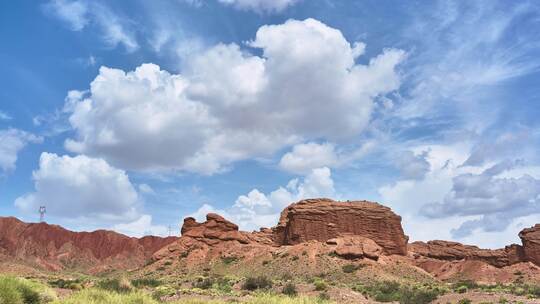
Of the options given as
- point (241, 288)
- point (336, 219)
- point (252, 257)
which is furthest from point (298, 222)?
point (241, 288)

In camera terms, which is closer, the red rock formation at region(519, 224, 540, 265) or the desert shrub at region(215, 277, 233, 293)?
the desert shrub at region(215, 277, 233, 293)

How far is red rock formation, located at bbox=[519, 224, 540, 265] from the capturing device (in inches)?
4028

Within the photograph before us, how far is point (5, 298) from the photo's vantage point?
16.2m

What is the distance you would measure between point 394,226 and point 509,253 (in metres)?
37.2

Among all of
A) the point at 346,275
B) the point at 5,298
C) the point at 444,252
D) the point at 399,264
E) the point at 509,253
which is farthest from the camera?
the point at 444,252

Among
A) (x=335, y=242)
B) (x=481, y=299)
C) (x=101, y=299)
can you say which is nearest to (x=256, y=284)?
(x=481, y=299)

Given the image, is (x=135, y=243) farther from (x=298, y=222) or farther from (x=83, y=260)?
(x=298, y=222)

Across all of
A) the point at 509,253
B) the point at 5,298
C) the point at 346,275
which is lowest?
the point at 5,298

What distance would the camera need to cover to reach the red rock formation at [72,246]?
14438cm

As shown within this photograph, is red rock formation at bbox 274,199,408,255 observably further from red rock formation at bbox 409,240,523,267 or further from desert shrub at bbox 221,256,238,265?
red rock formation at bbox 409,240,523,267

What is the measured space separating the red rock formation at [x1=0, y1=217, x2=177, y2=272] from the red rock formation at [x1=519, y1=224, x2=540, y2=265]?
102398 millimetres

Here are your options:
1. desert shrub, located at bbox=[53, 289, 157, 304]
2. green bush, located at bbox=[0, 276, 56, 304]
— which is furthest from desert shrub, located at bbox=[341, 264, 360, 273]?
desert shrub, located at bbox=[53, 289, 157, 304]

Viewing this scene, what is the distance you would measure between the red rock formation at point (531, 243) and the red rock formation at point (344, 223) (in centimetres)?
3232

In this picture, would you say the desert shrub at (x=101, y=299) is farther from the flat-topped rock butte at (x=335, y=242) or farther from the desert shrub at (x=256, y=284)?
the flat-topped rock butte at (x=335, y=242)
